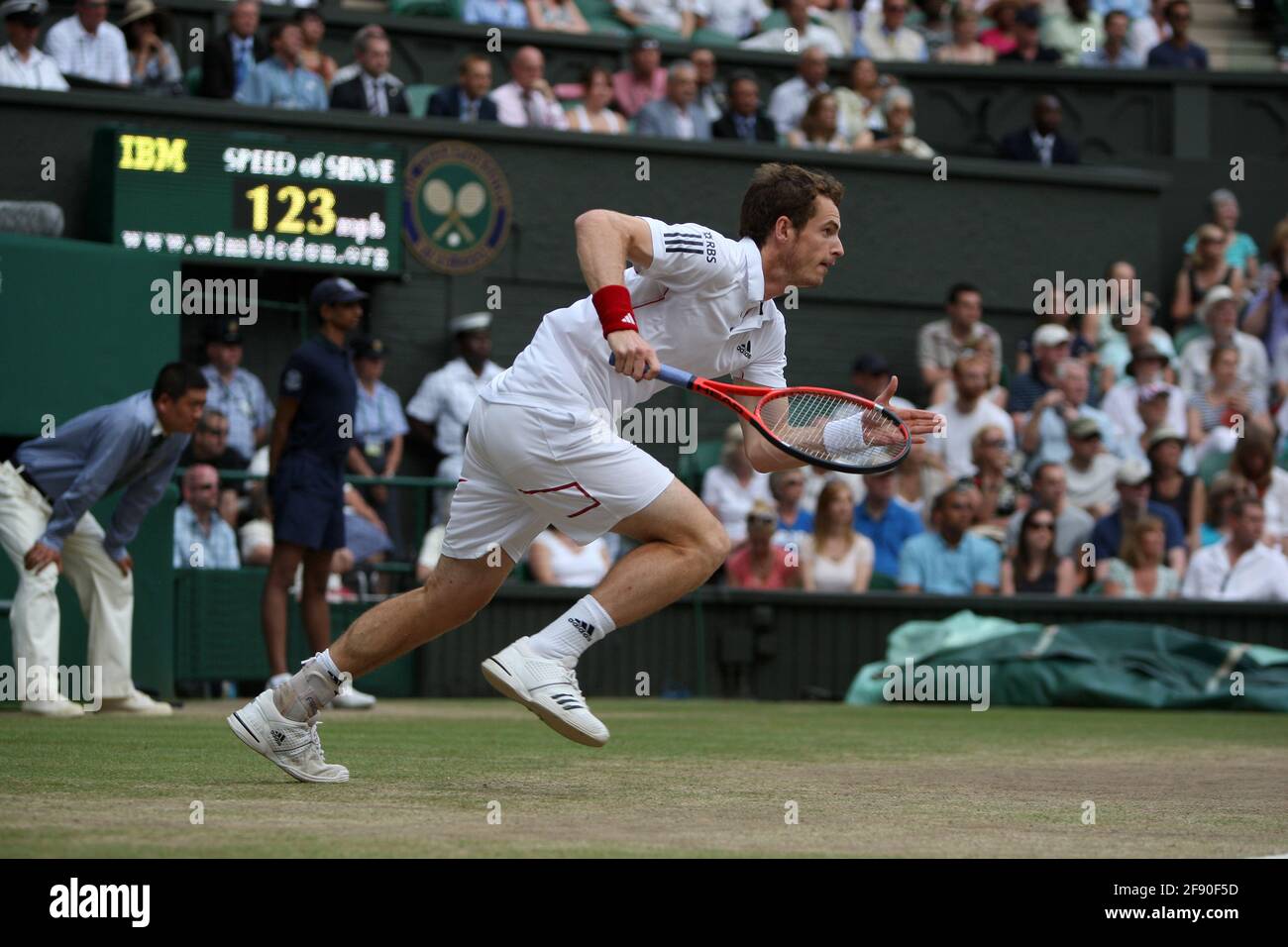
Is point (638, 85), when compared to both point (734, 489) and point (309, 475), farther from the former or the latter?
point (309, 475)

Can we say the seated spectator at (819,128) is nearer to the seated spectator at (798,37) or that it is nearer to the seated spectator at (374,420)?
the seated spectator at (798,37)

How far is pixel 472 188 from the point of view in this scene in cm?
1570

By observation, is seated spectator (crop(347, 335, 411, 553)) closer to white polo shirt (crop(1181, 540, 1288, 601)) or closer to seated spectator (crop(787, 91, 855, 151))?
seated spectator (crop(787, 91, 855, 151))

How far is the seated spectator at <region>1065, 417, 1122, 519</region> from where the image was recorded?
49.1 feet

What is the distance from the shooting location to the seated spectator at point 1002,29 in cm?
1916

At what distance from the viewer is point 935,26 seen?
1955 centimetres

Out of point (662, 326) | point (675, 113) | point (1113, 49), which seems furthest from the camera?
point (1113, 49)

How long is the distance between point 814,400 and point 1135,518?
8.05 metres

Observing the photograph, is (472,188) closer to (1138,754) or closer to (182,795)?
(1138,754)

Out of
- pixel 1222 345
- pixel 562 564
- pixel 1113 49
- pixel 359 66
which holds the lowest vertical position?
pixel 562 564

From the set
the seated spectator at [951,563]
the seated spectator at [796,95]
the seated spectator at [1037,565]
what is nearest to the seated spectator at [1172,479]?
the seated spectator at [1037,565]

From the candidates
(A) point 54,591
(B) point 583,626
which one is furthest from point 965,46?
(B) point 583,626

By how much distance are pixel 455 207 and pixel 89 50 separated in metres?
2.88
